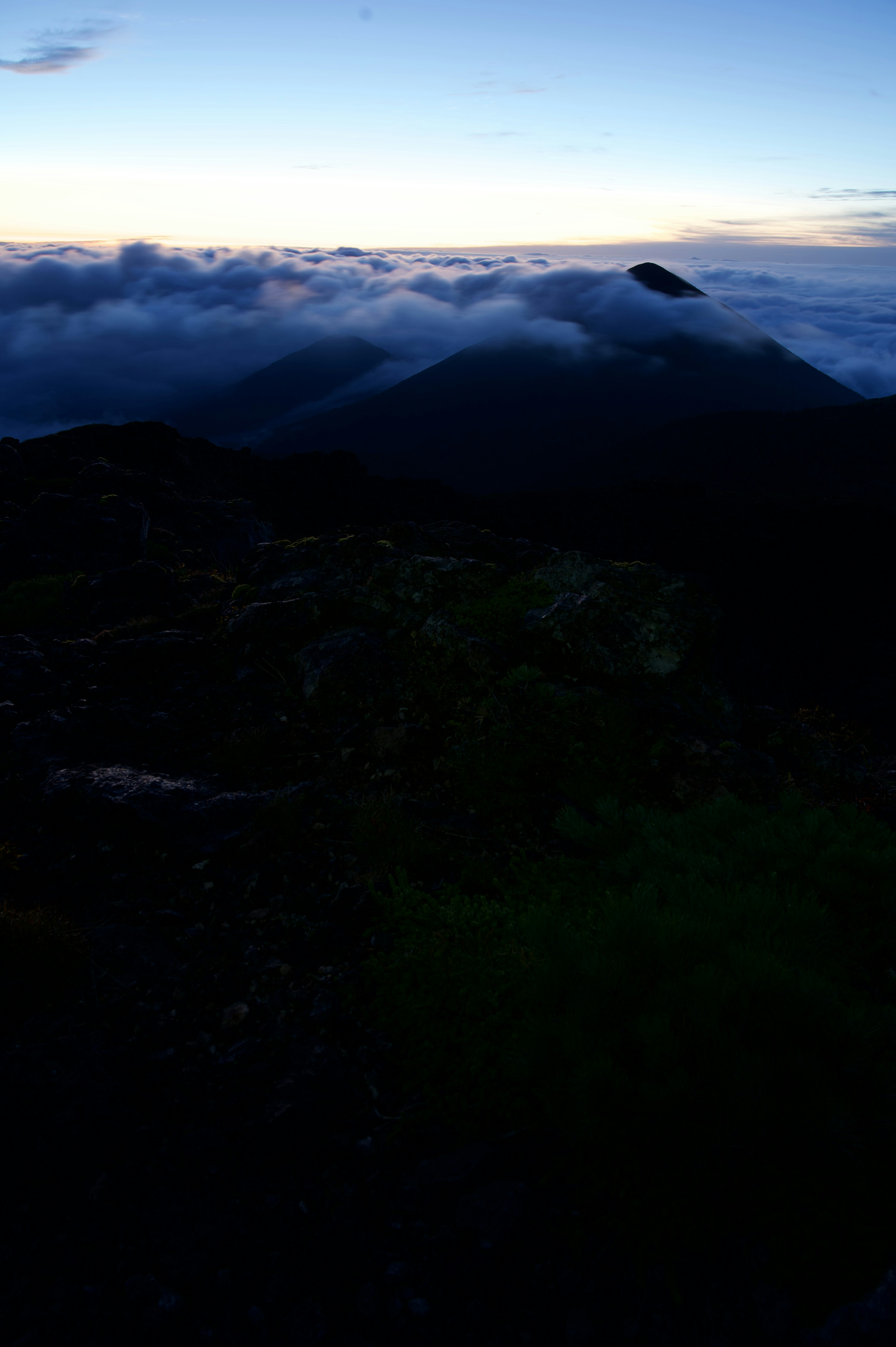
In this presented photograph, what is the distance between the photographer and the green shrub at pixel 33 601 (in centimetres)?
1026

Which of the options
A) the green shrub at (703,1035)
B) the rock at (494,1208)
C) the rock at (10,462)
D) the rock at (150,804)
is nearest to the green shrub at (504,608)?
the rock at (150,804)

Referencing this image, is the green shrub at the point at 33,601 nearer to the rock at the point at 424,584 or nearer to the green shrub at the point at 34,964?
the rock at the point at 424,584

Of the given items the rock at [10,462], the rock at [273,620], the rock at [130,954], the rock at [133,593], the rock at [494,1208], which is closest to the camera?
the rock at [494,1208]

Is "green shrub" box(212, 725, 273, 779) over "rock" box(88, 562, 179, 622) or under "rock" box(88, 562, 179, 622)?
under

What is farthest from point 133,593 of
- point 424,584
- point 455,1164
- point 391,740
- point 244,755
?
point 455,1164

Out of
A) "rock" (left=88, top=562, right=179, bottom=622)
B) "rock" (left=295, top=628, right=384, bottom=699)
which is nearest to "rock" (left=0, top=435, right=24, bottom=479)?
"rock" (left=88, top=562, right=179, bottom=622)

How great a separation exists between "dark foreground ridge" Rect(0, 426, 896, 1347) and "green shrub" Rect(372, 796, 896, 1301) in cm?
1

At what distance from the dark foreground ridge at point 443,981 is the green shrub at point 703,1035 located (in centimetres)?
1

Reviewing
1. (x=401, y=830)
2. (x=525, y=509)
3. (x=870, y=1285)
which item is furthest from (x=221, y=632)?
(x=525, y=509)

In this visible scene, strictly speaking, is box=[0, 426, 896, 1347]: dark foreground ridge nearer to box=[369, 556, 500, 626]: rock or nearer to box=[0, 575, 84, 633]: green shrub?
box=[369, 556, 500, 626]: rock

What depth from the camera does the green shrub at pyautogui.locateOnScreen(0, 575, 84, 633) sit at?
10258 millimetres

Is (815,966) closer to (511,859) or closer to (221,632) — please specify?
(511,859)

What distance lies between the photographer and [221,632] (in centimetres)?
871

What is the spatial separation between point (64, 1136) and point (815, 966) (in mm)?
3406
